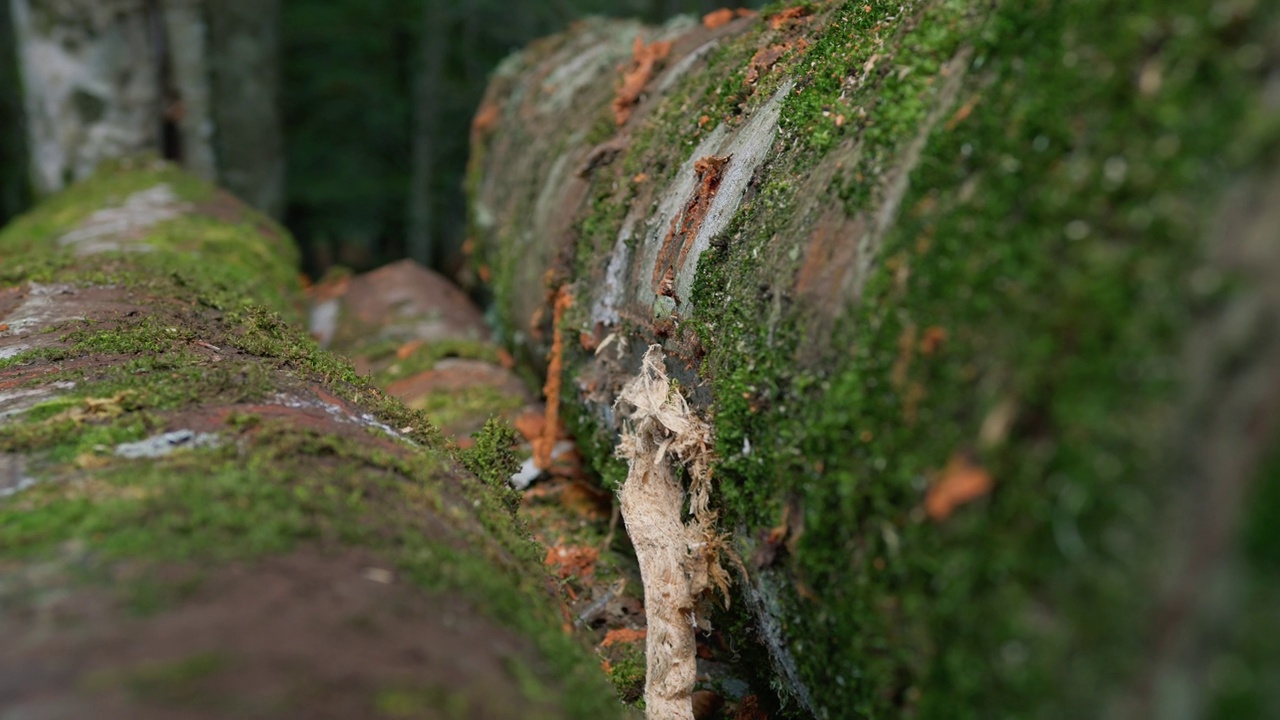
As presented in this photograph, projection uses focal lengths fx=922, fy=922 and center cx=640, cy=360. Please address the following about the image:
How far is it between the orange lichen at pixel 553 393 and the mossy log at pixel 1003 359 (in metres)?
1.33

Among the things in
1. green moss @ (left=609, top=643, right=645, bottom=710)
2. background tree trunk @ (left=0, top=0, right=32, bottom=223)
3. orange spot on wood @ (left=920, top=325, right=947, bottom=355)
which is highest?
orange spot on wood @ (left=920, top=325, right=947, bottom=355)

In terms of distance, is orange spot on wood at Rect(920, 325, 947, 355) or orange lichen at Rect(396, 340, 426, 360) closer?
orange spot on wood at Rect(920, 325, 947, 355)

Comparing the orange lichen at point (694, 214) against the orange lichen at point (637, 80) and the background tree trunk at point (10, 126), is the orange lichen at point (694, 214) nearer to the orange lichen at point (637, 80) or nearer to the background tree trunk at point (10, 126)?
the orange lichen at point (637, 80)

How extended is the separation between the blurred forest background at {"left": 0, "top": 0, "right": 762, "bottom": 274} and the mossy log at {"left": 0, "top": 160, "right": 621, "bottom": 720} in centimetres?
916

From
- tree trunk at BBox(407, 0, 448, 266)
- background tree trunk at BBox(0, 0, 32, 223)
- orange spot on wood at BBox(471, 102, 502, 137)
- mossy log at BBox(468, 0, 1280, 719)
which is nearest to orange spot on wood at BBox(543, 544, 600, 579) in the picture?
mossy log at BBox(468, 0, 1280, 719)

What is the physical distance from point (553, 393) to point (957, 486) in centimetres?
299

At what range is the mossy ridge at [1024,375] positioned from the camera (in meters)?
1.35

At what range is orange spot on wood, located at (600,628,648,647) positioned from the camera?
319cm

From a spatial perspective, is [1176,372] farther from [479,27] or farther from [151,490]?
[479,27]

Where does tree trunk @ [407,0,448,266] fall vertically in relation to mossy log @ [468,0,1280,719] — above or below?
below

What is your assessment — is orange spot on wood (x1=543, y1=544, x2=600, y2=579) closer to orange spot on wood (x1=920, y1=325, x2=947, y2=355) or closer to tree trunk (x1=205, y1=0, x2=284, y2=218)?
orange spot on wood (x1=920, y1=325, x2=947, y2=355)

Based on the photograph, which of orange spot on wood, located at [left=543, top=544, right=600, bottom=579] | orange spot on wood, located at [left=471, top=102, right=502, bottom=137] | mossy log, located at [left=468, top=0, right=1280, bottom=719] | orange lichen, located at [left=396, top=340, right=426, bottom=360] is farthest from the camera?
orange spot on wood, located at [left=471, top=102, right=502, bottom=137]

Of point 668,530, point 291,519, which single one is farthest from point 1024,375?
point 668,530

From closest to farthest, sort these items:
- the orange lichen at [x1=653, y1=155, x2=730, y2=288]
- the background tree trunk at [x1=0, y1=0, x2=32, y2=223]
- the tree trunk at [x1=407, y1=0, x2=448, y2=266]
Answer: the orange lichen at [x1=653, y1=155, x2=730, y2=288] < the background tree trunk at [x1=0, y1=0, x2=32, y2=223] < the tree trunk at [x1=407, y1=0, x2=448, y2=266]
